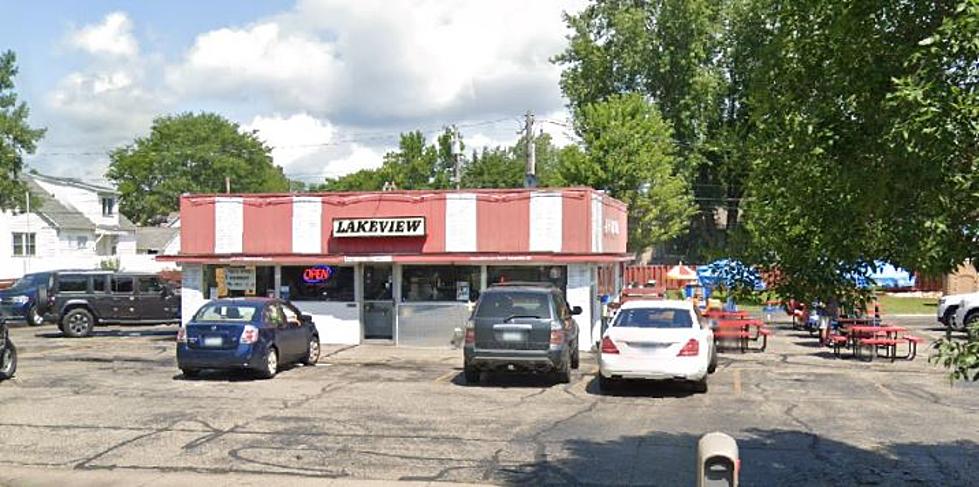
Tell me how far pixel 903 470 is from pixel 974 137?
19.5ft

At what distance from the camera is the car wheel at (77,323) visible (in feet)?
→ 92.2

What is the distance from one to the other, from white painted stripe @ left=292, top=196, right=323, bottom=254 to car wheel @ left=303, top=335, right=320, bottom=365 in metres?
5.05

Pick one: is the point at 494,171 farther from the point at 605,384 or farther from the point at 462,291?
the point at 605,384

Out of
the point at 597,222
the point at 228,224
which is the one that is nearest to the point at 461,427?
the point at 597,222

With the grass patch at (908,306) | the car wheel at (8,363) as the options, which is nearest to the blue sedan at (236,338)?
the car wheel at (8,363)

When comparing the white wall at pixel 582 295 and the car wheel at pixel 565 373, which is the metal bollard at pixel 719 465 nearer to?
the car wheel at pixel 565 373

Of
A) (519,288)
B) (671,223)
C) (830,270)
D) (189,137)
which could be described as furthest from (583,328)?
(189,137)

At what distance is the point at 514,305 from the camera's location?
16.8 m

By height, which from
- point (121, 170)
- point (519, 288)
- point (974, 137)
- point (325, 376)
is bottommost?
point (325, 376)

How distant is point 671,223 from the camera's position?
52.1 m

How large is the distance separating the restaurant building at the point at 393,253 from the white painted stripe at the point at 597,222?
0.05 metres

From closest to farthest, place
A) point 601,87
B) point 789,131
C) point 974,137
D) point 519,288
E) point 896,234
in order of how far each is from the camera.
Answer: point 974,137, point 896,234, point 789,131, point 519,288, point 601,87

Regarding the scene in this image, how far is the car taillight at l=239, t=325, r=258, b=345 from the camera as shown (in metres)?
16.9

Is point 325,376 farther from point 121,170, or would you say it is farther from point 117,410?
point 121,170
